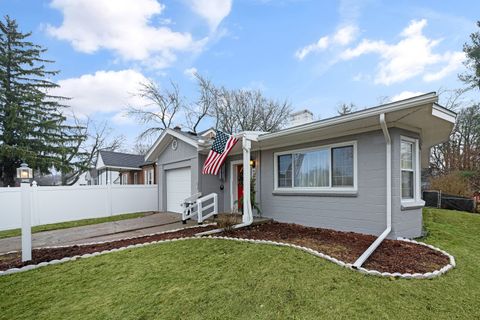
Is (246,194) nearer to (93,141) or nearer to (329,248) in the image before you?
(329,248)

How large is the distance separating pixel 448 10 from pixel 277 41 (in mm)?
6878

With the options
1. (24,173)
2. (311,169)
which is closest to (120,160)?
(24,173)

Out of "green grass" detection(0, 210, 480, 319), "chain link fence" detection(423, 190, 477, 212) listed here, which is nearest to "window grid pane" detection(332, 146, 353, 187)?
"green grass" detection(0, 210, 480, 319)

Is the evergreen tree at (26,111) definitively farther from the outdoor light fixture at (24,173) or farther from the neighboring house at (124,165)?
the outdoor light fixture at (24,173)

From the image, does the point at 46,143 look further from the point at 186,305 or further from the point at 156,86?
the point at 186,305

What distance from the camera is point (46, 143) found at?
18438 millimetres

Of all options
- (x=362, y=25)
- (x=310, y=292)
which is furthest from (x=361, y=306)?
(x=362, y=25)

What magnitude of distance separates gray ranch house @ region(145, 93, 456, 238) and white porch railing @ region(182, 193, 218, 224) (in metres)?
0.85

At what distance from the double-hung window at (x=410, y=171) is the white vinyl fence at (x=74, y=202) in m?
11.7

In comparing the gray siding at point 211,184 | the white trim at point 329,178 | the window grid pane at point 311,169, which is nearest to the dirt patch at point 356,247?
the white trim at point 329,178

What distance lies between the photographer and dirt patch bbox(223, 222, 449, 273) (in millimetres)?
4117

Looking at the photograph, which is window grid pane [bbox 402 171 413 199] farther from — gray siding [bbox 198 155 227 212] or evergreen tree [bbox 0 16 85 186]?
evergreen tree [bbox 0 16 85 186]

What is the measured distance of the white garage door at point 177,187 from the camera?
417 inches

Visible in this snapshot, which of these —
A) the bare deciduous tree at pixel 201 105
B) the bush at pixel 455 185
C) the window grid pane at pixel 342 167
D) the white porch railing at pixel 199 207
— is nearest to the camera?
the window grid pane at pixel 342 167
